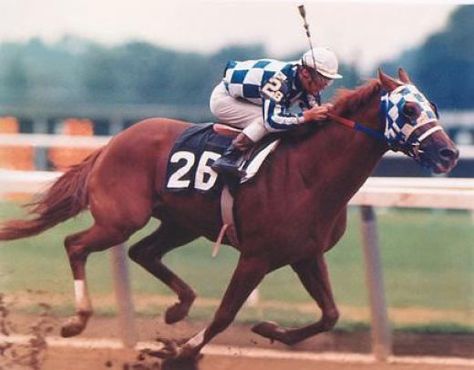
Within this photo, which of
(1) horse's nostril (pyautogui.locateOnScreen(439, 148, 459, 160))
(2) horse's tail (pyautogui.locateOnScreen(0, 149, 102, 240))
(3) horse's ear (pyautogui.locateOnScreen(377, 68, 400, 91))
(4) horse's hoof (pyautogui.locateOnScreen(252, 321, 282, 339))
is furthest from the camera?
(2) horse's tail (pyautogui.locateOnScreen(0, 149, 102, 240))

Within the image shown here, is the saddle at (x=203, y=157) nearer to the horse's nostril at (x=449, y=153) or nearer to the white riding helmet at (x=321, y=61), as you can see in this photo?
the white riding helmet at (x=321, y=61)

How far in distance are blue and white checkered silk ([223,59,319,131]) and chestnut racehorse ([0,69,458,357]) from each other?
0.42ft

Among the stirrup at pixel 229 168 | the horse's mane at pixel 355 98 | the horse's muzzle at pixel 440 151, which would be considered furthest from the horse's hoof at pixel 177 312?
the horse's muzzle at pixel 440 151

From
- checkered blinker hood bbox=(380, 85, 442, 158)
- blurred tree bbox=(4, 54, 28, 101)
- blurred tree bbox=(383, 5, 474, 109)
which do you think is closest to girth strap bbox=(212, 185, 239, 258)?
checkered blinker hood bbox=(380, 85, 442, 158)

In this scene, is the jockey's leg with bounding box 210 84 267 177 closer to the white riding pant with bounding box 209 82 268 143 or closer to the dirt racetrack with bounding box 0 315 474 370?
the white riding pant with bounding box 209 82 268 143

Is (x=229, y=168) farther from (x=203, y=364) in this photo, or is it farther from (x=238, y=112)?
(x=203, y=364)

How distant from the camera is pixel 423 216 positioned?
7.37 meters

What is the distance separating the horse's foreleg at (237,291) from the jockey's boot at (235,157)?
39 centimetres

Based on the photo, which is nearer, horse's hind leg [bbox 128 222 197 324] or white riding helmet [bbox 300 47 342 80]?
white riding helmet [bbox 300 47 342 80]

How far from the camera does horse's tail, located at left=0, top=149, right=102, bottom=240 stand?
24.5ft

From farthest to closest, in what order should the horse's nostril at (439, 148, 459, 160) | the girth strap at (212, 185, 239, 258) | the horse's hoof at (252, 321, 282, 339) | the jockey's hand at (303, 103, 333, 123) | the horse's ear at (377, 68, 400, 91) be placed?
the horse's hoof at (252, 321, 282, 339) < the girth strap at (212, 185, 239, 258) < the jockey's hand at (303, 103, 333, 123) < the horse's ear at (377, 68, 400, 91) < the horse's nostril at (439, 148, 459, 160)

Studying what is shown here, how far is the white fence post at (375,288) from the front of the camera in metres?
7.39

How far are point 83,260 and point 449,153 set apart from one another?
169 centimetres

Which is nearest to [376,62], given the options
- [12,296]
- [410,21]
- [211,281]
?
[410,21]
